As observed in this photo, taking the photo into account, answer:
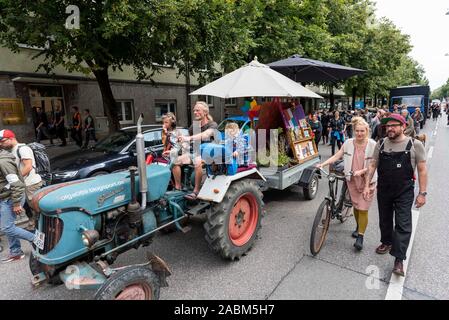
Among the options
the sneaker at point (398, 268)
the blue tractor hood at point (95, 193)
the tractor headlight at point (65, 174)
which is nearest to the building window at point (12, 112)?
the tractor headlight at point (65, 174)

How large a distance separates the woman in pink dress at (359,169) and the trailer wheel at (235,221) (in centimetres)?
110

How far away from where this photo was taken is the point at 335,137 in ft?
37.5

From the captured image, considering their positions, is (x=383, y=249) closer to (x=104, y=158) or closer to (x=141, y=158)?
(x=141, y=158)

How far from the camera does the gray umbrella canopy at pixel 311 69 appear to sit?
7.28m

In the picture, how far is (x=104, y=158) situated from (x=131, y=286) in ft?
14.9

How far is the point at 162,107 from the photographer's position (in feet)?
55.8

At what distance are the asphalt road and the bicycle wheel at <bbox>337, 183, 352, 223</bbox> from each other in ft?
0.46

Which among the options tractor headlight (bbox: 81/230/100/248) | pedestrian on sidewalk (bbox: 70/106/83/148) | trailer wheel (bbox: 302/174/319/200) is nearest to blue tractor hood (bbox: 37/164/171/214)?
tractor headlight (bbox: 81/230/100/248)

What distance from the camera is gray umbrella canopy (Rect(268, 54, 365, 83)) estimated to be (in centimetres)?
728

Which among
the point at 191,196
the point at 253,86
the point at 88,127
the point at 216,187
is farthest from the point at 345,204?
the point at 88,127

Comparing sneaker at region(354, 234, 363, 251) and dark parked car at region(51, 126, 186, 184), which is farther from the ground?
dark parked car at region(51, 126, 186, 184)

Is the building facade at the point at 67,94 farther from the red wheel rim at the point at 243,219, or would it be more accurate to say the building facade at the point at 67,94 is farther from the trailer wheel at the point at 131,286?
the trailer wheel at the point at 131,286

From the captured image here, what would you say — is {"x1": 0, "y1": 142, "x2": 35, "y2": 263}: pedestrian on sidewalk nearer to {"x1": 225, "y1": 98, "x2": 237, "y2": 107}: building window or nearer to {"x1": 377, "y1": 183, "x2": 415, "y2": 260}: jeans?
{"x1": 377, "y1": 183, "x2": 415, "y2": 260}: jeans

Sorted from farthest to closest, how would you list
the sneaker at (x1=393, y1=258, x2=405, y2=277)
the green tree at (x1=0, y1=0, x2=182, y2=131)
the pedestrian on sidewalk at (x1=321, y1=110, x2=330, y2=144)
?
the pedestrian on sidewalk at (x1=321, y1=110, x2=330, y2=144)
the green tree at (x1=0, y1=0, x2=182, y2=131)
the sneaker at (x1=393, y1=258, x2=405, y2=277)
